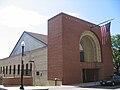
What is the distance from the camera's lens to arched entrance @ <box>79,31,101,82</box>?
37.5m

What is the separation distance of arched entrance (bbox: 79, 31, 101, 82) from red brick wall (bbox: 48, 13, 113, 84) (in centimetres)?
256

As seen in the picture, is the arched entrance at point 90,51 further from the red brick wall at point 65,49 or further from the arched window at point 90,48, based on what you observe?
the red brick wall at point 65,49

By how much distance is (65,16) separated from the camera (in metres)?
32.2

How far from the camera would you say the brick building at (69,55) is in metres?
31.2

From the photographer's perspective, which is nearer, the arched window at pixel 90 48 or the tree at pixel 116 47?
the arched window at pixel 90 48

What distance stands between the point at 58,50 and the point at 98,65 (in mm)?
9442

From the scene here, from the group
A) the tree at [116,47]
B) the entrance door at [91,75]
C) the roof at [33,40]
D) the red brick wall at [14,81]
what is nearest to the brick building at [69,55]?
the entrance door at [91,75]

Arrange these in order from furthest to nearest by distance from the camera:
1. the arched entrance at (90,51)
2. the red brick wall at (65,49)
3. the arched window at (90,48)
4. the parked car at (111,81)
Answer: the arched window at (90,48) < the arched entrance at (90,51) < the red brick wall at (65,49) < the parked car at (111,81)

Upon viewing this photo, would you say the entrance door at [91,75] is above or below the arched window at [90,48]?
below

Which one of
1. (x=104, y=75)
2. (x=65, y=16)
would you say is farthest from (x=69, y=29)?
(x=104, y=75)

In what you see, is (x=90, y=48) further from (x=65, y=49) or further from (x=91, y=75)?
(x=65, y=49)

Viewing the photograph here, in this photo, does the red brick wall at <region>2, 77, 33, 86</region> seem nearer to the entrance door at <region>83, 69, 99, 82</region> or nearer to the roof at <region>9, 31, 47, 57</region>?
the roof at <region>9, 31, 47, 57</region>

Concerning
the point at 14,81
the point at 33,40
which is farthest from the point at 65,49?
the point at 33,40

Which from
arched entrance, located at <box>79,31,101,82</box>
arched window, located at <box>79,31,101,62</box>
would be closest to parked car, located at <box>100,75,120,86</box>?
arched entrance, located at <box>79,31,101,82</box>
